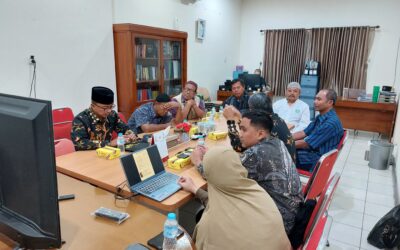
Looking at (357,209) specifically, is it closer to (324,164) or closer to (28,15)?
(324,164)

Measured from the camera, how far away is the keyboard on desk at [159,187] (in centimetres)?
149

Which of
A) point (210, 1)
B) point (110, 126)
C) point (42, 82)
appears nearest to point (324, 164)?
point (110, 126)

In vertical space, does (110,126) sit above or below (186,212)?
above

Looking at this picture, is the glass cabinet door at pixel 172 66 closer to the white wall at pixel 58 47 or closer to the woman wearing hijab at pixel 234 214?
the white wall at pixel 58 47

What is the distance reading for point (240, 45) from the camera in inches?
303

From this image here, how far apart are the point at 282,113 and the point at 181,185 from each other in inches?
98.5

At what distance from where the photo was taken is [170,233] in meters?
1.05

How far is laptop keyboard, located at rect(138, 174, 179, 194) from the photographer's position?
60.5 inches

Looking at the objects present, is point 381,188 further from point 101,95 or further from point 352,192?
point 101,95

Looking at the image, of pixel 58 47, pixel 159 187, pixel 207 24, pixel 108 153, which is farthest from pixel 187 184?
pixel 207 24

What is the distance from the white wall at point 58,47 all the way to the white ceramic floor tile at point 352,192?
3.38 m

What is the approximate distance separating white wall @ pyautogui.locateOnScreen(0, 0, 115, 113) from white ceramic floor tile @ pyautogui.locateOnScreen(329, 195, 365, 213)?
3.31m

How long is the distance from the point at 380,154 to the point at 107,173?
385 cm

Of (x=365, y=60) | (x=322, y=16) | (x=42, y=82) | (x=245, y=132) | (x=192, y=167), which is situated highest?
(x=322, y=16)
